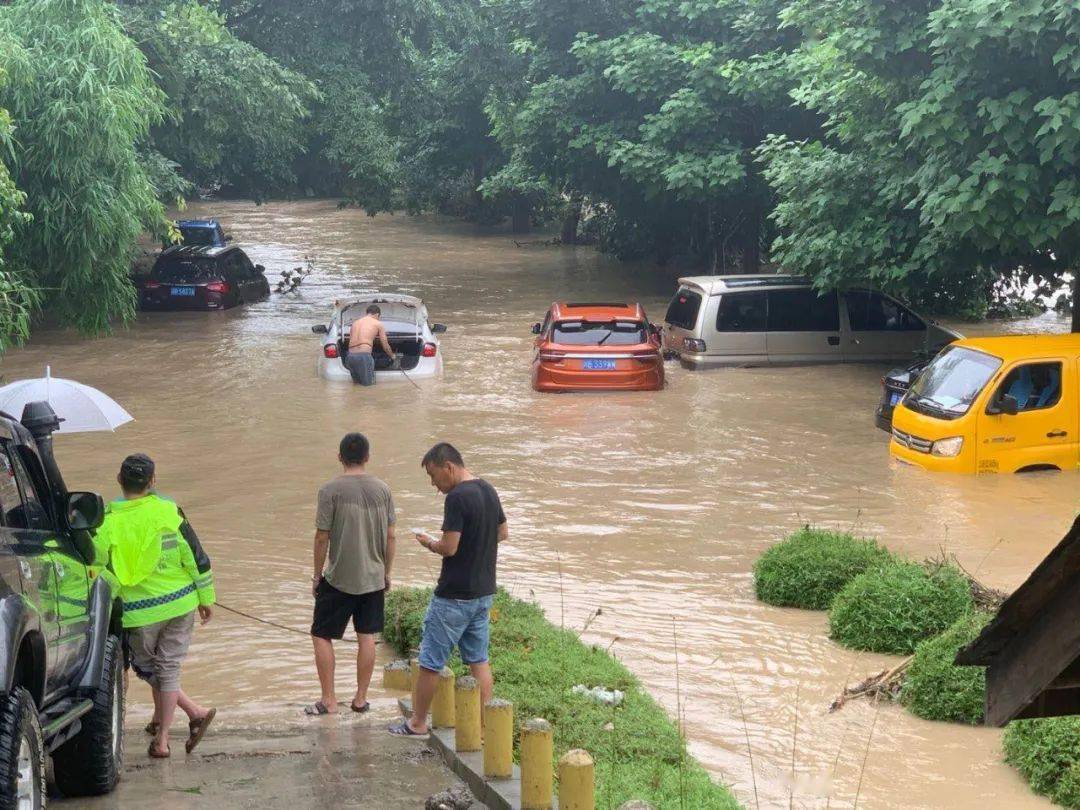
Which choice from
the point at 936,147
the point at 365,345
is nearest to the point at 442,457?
the point at 936,147

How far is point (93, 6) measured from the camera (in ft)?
57.1

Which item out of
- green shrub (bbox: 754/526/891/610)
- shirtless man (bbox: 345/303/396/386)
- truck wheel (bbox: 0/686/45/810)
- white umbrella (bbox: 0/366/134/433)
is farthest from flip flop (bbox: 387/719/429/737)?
shirtless man (bbox: 345/303/396/386)

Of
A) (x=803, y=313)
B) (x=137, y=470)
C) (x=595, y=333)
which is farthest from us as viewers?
(x=803, y=313)

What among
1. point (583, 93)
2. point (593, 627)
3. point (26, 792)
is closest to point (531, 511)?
point (593, 627)

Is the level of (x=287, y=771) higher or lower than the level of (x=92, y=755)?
lower

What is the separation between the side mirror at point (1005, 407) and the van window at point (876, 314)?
25.1 ft

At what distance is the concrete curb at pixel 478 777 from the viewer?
20.9ft

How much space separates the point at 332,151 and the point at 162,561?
23051mm

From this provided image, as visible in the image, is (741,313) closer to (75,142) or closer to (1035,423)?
(1035,423)

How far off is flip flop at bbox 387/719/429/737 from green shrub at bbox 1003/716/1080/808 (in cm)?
299

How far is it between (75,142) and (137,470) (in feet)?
36.5

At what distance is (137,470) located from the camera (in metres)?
7.35

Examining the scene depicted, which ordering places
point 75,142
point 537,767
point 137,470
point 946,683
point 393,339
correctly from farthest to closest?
1. point 393,339
2. point 75,142
3. point 946,683
4. point 137,470
5. point 537,767

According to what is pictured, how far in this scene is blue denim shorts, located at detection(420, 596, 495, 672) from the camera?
7680mm
